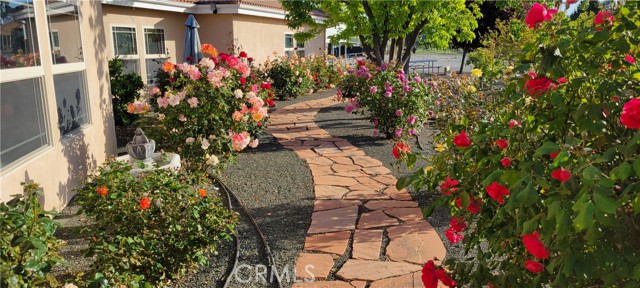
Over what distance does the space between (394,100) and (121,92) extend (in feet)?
16.2

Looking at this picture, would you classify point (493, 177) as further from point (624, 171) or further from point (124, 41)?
point (124, 41)

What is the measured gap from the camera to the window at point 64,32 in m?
4.97

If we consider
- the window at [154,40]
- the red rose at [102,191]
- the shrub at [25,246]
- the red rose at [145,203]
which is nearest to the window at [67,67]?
the red rose at [102,191]

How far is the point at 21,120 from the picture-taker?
446cm

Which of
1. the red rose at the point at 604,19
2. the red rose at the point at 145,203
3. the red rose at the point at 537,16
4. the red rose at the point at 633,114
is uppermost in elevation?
the red rose at the point at 537,16

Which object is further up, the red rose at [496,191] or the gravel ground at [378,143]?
the red rose at [496,191]

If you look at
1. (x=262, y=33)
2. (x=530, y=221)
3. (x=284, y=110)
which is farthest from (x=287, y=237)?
(x=262, y=33)

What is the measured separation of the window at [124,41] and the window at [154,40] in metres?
0.46

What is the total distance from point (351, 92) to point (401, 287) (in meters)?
7.50

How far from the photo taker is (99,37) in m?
6.08

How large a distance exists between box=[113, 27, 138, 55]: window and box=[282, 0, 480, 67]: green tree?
3.62 meters

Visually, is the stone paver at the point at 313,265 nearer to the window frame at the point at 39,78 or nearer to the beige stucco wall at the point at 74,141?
the beige stucco wall at the point at 74,141

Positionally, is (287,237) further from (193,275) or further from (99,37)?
(99,37)

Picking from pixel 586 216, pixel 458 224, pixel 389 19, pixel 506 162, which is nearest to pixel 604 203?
pixel 586 216
